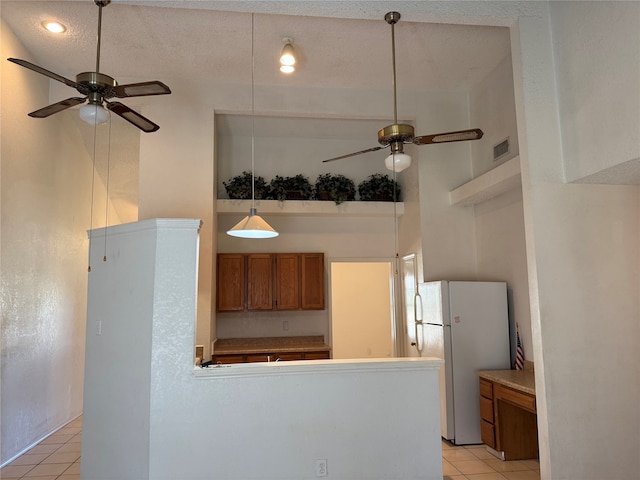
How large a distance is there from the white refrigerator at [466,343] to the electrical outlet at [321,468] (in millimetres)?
1979

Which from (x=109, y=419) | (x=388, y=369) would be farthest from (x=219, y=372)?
(x=388, y=369)

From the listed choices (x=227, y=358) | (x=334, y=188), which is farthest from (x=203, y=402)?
(x=334, y=188)

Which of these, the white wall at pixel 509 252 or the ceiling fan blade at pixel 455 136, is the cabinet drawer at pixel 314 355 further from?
the ceiling fan blade at pixel 455 136

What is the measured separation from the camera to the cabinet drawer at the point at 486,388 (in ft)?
14.1

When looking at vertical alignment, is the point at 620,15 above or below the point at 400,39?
below

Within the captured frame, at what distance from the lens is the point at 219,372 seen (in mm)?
3027

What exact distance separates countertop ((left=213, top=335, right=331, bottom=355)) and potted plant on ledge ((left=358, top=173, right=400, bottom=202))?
2.08 m

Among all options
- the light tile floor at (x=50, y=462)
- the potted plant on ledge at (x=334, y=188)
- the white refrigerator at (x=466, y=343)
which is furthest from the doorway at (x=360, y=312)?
the light tile floor at (x=50, y=462)

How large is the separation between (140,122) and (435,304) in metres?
3.35

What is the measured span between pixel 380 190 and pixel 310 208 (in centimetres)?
102

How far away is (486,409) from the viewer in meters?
4.34

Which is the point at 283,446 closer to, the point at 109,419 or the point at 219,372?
the point at 219,372

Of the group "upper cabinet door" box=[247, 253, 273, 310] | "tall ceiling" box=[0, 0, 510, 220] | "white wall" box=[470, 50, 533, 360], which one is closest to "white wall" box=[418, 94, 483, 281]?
"white wall" box=[470, 50, 533, 360]

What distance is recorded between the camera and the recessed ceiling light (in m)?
4.06
